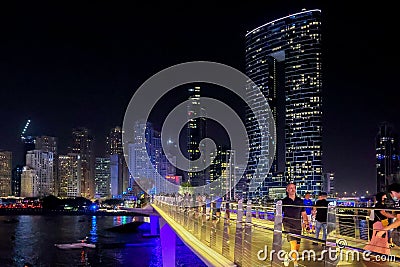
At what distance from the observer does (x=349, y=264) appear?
7164 millimetres

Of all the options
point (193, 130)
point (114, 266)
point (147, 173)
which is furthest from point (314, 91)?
point (114, 266)

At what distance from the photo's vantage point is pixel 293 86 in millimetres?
171875

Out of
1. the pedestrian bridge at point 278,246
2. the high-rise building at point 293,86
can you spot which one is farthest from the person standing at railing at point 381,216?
the high-rise building at point 293,86

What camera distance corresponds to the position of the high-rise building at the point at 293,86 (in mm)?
154875
